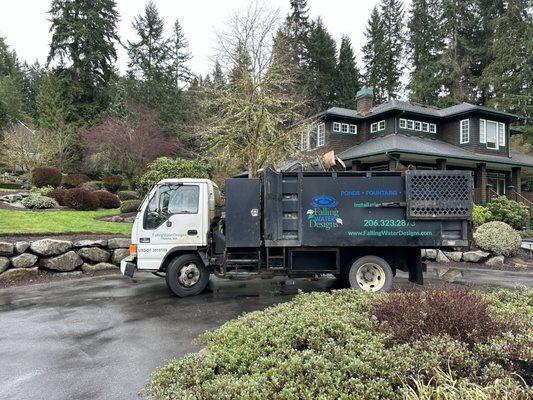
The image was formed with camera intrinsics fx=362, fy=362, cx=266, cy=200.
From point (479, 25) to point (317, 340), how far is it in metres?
44.8

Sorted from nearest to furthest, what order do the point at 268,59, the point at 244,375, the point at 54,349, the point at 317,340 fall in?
the point at 244,375 < the point at 317,340 < the point at 54,349 < the point at 268,59

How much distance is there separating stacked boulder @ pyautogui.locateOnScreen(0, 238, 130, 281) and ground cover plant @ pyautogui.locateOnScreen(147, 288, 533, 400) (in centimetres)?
718

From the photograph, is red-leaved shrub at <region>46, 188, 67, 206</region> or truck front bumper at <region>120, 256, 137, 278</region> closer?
truck front bumper at <region>120, 256, 137, 278</region>

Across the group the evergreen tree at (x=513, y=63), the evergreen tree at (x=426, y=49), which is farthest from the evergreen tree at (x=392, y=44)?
the evergreen tree at (x=513, y=63)

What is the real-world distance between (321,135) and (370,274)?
1826cm

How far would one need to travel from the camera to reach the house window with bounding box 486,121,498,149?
2348cm

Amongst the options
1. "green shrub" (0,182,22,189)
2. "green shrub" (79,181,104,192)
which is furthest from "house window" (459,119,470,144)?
"green shrub" (0,182,22,189)

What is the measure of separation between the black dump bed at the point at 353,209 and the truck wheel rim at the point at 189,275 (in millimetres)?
1129

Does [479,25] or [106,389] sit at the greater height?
[479,25]

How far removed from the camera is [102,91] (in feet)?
122

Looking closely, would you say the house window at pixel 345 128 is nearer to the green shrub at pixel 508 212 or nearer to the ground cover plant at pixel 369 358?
the green shrub at pixel 508 212

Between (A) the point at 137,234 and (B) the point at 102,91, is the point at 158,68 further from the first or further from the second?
(A) the point at 137,234

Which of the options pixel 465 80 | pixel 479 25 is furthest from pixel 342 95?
pixel 479 25

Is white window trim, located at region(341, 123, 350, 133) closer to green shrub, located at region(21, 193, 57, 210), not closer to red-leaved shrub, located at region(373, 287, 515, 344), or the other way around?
green shrub, located at region(21, 193, 57, 210)
